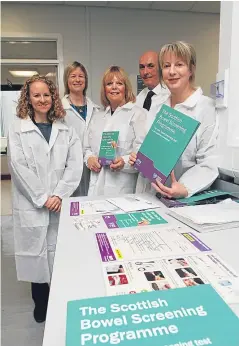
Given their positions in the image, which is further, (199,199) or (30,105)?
(30,105)

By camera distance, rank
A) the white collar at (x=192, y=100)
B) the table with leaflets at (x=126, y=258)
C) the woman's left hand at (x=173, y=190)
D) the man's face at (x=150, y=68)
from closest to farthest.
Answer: the table with leaflets at (x=126, y=258) < the woman's left hand at (x=173, y=190) < the white collar at (x=192, y=100) < the man's face at (x=150, y=68)

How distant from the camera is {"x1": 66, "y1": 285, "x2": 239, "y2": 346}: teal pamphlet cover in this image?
1.33 feet

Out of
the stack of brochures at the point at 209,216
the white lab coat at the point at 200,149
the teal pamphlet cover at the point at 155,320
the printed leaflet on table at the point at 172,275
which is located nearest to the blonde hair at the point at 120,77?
the white lab coat at the point at 200,149

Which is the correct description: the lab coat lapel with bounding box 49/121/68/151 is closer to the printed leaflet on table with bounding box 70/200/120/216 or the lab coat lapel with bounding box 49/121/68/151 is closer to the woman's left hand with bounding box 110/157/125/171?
the woman's left hand with bounding box 110/157/125/171

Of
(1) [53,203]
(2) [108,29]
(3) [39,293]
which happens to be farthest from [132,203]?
(2) [108,29]

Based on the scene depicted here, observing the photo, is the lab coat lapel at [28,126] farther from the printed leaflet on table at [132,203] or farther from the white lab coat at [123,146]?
the printed leaflet on table at [132,203]

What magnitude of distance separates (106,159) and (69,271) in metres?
1.05

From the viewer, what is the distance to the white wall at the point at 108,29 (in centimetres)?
454

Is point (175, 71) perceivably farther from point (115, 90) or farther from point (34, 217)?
point (34, 217)

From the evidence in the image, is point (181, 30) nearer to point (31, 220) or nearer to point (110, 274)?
point (31, 220)

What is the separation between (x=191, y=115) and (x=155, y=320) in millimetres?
971

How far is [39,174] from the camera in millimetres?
1652

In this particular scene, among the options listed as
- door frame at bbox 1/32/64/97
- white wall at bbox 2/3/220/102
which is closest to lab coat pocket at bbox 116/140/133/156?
door frame at bbox 1/32/64/97

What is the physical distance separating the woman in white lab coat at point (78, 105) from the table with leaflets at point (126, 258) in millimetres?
1076
